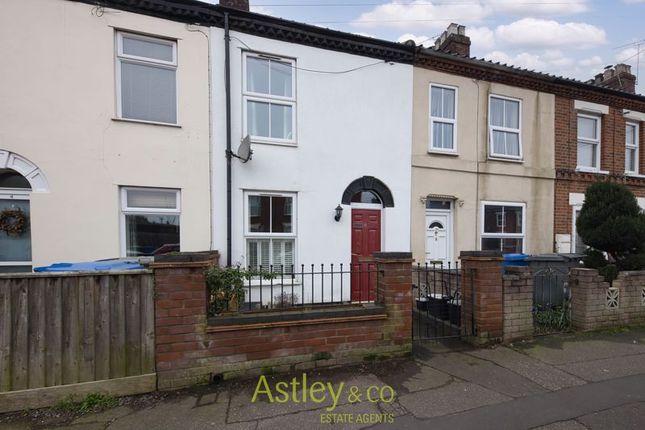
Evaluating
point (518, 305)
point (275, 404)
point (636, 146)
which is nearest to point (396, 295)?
point (275, 404)

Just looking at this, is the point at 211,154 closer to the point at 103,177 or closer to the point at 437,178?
the point at 103,177

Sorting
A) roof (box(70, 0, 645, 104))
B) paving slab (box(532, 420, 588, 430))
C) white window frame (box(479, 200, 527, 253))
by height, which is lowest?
paving slab (box(532, 420, 588, 430))

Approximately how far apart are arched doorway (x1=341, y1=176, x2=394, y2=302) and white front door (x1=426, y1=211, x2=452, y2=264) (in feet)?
4.02

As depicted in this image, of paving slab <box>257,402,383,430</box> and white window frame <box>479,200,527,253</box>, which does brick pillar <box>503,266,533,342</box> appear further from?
white window frame <box>479,200,527,253</box>

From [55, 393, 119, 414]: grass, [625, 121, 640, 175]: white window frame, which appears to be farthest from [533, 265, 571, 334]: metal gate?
[625, 121, 640, 175]: white window frame

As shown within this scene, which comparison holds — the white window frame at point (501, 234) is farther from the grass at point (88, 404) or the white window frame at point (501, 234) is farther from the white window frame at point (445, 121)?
the grass at point (88, 404)

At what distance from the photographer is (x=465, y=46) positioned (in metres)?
8.10

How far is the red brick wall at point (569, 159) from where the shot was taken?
8.35m

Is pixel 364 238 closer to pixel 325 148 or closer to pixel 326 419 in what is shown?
pixel 325 148

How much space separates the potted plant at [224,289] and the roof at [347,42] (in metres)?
4.92

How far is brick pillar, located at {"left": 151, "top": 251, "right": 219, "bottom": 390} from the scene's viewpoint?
316 centimetres

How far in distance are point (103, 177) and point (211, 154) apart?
180 cm

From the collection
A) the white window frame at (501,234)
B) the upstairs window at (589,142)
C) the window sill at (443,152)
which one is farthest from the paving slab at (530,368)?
the upstairs window at (589,142)

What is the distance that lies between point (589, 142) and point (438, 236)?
18.2ft
